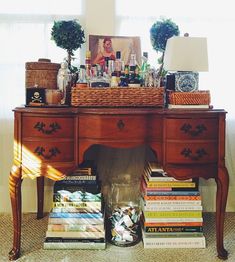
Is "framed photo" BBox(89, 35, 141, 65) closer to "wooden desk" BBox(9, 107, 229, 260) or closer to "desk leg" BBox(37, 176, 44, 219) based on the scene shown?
"wooden desk" BBox(9, 107, 229, 260)

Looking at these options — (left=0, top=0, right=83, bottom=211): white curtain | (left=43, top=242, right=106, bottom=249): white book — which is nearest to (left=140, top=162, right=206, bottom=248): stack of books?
(left=43, top=242, right=106, bottom=249): white book

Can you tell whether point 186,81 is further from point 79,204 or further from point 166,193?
point 79,204

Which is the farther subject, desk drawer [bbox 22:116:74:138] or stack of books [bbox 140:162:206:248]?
stack of books [bbox 140:162:206:248]

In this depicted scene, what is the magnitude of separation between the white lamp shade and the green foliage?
22 cm

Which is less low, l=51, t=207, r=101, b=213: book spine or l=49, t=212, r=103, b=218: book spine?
l=51, t=207, r=101, b=213: book spine

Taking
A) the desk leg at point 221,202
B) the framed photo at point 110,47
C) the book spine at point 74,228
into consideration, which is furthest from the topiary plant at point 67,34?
the desk leg at point 221,202

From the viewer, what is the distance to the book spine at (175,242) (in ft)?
6.64

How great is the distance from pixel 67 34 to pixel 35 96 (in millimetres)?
442

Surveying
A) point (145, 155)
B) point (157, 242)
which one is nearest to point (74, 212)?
point (157, 242)

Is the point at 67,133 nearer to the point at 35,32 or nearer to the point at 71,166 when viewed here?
the point at 71,166

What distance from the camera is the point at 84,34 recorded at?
2.32m

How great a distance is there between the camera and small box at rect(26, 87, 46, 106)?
1939 mm

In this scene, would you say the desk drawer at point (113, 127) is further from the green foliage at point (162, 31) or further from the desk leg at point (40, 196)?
the desk leg at point (40, 196)

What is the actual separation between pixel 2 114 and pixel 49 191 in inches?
23.0
